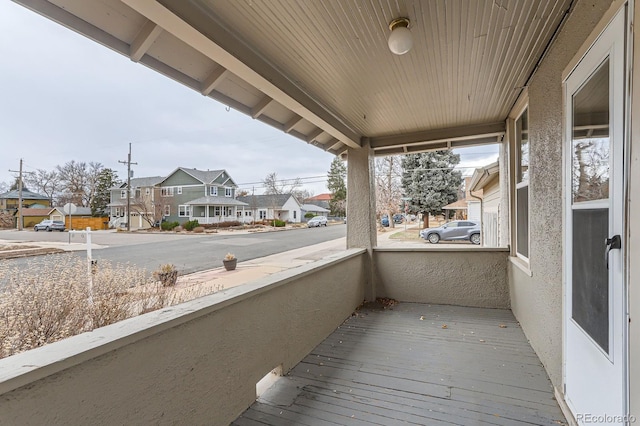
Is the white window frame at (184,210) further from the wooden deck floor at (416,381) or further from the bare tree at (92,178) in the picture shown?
the wooden deck floor at (416,381)

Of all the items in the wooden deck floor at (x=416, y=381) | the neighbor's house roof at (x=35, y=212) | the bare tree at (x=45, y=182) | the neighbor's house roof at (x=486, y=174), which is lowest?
the wooden deck floor at (x=416, y=381)

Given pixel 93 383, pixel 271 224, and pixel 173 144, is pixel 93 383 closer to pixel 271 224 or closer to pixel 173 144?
pixel 173 144

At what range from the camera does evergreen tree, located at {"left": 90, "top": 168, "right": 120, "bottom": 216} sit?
5.70 metres

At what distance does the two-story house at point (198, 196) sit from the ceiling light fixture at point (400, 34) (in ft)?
52.5

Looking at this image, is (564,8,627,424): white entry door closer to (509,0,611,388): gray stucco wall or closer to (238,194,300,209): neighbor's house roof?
(509,0,611,388): gray stucco wall

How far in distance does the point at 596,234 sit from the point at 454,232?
841cm

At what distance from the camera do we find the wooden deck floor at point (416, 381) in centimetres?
195

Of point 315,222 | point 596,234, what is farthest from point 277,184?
point 596,234

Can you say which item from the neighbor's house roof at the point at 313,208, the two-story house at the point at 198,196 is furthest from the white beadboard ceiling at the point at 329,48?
the neighbor's house roof at the point at 313,208

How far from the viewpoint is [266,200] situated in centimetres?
3055

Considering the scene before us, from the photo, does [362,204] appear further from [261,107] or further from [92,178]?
[92,178]

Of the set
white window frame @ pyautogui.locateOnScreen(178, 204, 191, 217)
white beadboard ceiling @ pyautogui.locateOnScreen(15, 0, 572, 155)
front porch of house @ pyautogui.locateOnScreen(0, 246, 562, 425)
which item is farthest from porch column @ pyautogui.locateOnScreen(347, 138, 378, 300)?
white window frame @ pyautogui.locateOnScreen(178, 204, 191, 217)

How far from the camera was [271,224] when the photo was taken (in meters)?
27.5

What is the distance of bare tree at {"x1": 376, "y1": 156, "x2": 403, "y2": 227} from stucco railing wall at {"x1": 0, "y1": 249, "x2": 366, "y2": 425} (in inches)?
434
